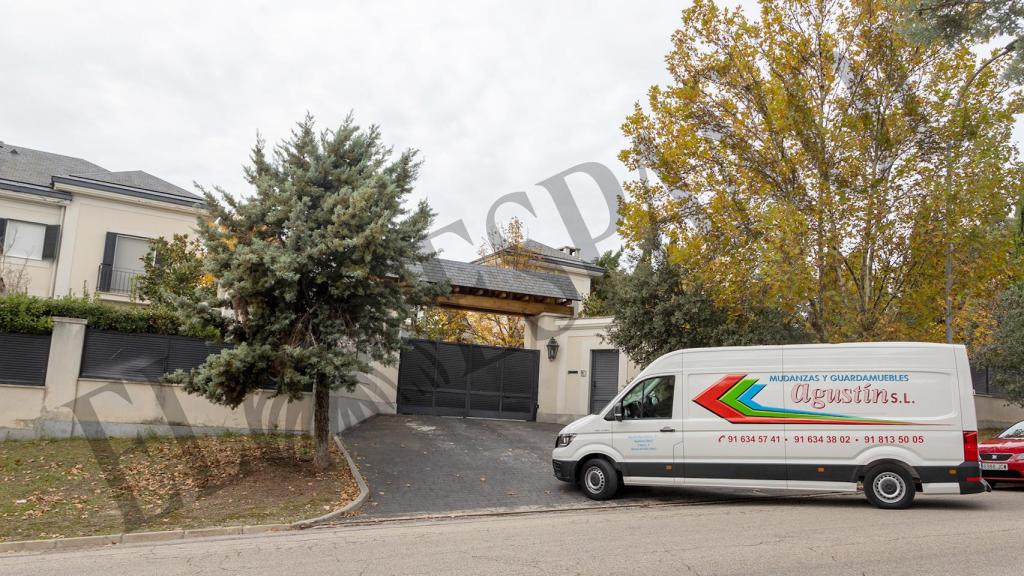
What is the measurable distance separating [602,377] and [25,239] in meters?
19.2

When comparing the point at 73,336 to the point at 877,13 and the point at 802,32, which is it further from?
the point at 877,13

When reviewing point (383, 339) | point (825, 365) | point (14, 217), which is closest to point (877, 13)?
point (825, 365)

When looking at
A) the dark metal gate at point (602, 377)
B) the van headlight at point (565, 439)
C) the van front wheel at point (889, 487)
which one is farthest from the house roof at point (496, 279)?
the van front wheel at point (889, 487)

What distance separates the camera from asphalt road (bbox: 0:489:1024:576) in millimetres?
6957

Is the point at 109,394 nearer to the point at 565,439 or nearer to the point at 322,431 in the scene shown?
the point at 322,431

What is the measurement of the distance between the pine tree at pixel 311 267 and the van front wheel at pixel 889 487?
8232mm

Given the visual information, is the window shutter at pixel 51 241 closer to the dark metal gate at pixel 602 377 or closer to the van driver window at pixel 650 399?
the dark metal gate at pixel 602 377

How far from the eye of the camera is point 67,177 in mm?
23641

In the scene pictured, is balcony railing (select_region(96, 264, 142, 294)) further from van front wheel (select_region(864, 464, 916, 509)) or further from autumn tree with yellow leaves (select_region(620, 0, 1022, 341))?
van front wheel (select_region(864, 464, 916, 509))

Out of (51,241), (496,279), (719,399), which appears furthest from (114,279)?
(719,399)

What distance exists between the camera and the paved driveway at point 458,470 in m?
12.0

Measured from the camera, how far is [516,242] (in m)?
32.3

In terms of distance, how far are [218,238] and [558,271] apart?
19.4 meters

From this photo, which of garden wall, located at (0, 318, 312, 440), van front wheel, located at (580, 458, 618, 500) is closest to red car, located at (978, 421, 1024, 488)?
van front wheel, located at (580, 458, 618, 500)
